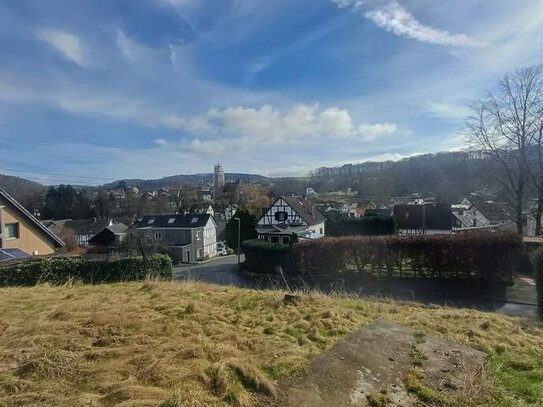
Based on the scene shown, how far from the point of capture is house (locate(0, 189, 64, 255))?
68.5 ft

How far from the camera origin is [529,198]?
80.4ft

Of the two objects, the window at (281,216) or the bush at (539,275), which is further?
the window at (281,216)

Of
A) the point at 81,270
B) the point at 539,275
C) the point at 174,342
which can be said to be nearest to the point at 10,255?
the point at 81,270

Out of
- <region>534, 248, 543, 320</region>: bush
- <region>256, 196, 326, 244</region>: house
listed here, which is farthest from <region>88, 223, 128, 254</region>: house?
<region>534, 248, 543, 320</region>: bush

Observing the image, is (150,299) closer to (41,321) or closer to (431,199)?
(41,321)

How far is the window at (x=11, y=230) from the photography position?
21094 millimetres

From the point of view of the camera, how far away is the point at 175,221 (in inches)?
1734

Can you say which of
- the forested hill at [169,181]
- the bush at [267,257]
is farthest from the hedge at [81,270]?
the forested hill at [169,181]

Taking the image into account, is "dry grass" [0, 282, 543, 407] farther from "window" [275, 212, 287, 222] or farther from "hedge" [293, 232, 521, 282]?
"window" [275, 212, 287, 222]

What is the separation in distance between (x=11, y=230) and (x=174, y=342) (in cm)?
2264

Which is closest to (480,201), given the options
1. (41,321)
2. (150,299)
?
(150,299)

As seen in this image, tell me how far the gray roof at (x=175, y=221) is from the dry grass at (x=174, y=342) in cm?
3601

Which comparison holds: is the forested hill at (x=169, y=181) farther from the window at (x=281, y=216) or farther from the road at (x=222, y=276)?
the road at (x=222, y=276)

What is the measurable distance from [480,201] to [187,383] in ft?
121
